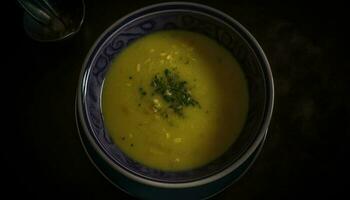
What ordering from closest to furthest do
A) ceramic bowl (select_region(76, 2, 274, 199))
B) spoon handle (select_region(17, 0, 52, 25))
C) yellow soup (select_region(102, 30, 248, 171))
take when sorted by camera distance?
ceramic bowl (select_region(76, 2, 274, 199)) < yellow soup (select_region(102, 30, 248, 171)) < spoon handle (select_region(17, 0, 52, 25))

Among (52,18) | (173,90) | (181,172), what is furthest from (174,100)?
(52,18)

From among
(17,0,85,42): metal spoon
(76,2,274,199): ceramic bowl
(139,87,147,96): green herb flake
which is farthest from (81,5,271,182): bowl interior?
(17,0,85,42): metal spoon

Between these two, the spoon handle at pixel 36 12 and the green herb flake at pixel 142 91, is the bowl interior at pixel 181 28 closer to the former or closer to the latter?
the green herb flake at pixel 142 91

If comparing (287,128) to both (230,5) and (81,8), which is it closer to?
(230,5)

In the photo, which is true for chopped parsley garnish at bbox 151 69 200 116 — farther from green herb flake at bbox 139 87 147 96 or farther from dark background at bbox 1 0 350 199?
dark background at bbox 1 0 350 199

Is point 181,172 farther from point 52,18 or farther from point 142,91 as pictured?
point 52,18

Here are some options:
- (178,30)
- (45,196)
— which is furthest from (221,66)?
(45,196)
